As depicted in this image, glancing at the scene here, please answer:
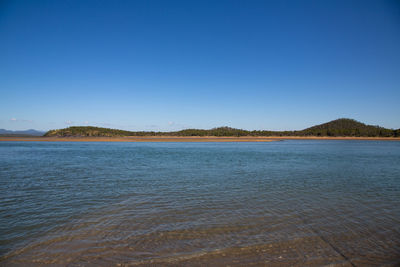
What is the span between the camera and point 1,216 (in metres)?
6.44

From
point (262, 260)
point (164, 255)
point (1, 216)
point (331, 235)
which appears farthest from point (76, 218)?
point (331, 235)

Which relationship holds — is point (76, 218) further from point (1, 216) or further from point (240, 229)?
point (240, 229)

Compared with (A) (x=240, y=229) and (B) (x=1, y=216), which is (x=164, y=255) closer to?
(A) (x=240, y=229)

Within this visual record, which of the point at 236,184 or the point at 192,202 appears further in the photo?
the point at 236,184

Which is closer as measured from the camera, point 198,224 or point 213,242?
point 213,242

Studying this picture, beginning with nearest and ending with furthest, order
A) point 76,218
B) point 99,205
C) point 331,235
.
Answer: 1. point 331,235
2. point 76,218
3. point 99,205

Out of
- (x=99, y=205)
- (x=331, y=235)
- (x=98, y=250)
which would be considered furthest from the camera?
(x=99, y=205)

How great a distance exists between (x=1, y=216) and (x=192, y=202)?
597 cm

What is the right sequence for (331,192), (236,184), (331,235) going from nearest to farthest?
(331,235) → (331,192) → (236,184)

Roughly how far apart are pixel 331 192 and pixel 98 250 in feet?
31.2

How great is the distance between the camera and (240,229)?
18.5 ft

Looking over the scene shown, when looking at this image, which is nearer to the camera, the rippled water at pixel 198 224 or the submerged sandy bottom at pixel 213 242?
the submerged sandy bottom at pixel 213 242

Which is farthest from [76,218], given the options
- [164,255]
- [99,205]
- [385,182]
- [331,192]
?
[385,182]

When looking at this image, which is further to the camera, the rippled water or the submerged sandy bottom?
the rippled water
